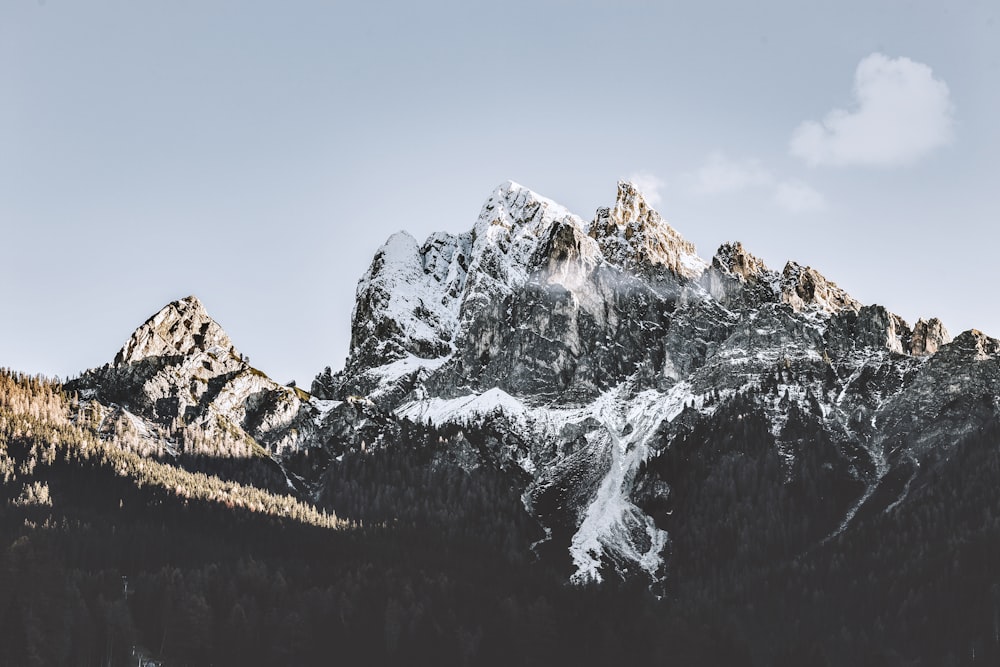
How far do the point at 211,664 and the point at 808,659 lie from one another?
8735cm

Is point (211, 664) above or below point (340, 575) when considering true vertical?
below

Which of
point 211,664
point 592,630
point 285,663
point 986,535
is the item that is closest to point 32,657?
point 211,664

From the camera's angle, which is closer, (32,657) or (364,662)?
(32,657)

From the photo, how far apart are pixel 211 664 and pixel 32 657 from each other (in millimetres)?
24819

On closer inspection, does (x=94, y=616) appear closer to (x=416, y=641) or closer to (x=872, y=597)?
(x=416, y=641)

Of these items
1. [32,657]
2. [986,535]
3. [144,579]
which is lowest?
[32,657]

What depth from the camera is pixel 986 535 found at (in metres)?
199

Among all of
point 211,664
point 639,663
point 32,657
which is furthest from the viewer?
point 639,663

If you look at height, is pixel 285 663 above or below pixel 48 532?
below

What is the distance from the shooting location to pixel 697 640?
6959 inches

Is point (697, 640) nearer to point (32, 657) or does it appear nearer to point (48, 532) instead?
point (32, 657)

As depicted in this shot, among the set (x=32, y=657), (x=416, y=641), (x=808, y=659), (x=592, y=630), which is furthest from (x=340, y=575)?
(x=808, y=659)

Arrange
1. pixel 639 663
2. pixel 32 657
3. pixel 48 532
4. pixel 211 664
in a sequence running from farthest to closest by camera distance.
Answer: pixel 48 532
pixel 639 663
pixel 211 664
pixel 32 657

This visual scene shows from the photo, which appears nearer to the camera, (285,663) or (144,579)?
(285,663)
